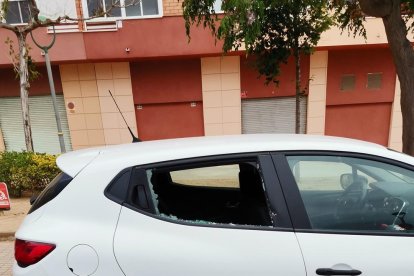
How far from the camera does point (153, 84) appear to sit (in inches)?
358

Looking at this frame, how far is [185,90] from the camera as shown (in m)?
9.16

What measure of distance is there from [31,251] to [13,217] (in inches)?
159

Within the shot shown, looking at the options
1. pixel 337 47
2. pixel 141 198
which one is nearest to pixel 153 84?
pixel 337 47

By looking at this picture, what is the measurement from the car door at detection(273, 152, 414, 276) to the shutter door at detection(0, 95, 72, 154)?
9369 mm

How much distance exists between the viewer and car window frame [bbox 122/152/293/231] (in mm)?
1643

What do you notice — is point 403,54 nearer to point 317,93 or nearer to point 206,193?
point 206,193

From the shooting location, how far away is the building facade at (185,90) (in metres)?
8.30

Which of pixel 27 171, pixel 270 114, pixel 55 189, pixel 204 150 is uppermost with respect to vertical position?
pixel 204 150

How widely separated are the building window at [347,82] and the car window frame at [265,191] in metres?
8.85

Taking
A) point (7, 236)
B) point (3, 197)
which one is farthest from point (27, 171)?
point (7, 236)

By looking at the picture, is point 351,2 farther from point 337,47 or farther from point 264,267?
point 264,267

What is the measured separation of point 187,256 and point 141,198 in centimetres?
41

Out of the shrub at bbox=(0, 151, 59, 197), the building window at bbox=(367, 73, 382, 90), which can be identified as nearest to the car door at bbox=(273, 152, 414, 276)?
the shrub at bbox=(0, 151, 59, 197)

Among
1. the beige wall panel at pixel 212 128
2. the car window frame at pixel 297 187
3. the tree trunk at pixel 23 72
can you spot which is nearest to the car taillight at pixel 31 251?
the car window frame at pixel 297 187
